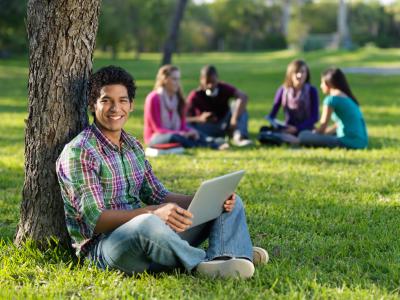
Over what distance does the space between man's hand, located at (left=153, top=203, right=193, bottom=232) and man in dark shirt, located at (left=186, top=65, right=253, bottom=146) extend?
5.23 metres

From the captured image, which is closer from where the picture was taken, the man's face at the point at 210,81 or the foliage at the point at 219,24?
the man's face at the point at 210,81

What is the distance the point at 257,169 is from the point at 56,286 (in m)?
3.63

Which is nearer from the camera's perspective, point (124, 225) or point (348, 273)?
point (124, 225)

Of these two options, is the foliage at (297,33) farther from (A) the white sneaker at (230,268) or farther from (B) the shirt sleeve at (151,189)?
(A) the white sneaker at (230,268)

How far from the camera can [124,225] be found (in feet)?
8.84

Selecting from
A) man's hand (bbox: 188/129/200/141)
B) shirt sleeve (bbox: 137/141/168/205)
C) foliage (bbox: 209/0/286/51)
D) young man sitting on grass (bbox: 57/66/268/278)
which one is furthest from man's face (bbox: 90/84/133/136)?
foliage (bbox: 209/0/286/51)

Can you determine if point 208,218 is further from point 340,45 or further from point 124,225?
point 340,45

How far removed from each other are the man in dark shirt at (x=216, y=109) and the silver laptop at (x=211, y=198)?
4.92 metres

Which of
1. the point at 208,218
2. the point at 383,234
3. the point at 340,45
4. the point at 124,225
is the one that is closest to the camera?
the point at 124,225

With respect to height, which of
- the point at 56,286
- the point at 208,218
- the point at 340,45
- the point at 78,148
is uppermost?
the point at 340,45

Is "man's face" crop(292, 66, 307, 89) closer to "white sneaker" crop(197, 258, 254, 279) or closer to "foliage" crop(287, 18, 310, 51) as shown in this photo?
"white sneaker" crop(197, 258, 254, 279)

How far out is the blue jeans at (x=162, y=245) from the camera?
8.63ft

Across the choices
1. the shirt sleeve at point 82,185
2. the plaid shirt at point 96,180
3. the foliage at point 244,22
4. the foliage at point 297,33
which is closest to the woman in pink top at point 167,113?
the plaid shirt at point 96,180

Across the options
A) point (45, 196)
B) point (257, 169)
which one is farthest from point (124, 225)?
point (257, 169)
